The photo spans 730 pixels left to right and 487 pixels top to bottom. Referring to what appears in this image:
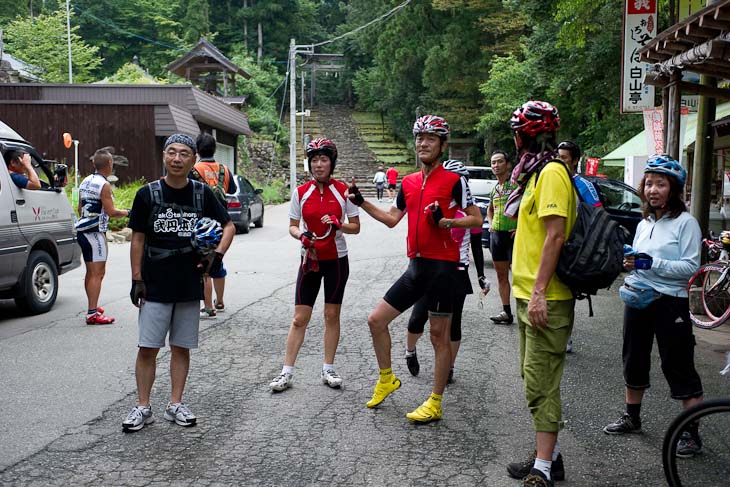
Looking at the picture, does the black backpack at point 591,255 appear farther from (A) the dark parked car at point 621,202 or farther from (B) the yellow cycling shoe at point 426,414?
(A) the dark parked car at point 621,202

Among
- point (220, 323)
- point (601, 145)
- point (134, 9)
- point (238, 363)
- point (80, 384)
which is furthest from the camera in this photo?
point (134, 9)

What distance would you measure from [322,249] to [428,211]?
1.14m

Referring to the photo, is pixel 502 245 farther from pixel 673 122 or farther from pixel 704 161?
pixel 704 161

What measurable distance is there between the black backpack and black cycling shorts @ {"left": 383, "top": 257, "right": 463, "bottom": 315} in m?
1.19

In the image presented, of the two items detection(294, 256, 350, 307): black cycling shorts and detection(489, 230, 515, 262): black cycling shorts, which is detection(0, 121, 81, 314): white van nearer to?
detection(294, 256, 350, 307): black cycling shorts

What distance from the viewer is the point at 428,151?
4.75m

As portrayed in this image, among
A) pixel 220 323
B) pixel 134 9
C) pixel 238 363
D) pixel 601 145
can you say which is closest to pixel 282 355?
pixel 238 363

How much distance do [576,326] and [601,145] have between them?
57.2 feet

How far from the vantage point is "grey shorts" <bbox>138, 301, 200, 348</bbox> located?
466cm

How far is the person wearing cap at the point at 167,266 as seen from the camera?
4.64 metres

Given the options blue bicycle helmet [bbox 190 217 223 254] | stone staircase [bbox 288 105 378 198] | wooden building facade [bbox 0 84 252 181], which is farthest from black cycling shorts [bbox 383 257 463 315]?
stone staircase [bbox 288 105 378 198]

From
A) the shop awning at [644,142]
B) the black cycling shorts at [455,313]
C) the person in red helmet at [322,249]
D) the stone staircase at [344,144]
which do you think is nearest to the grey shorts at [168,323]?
the person in red helmet at [322,249]

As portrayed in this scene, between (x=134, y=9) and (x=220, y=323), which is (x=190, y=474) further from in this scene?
(x=134, y=9)

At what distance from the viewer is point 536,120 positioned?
3779 millimetres
